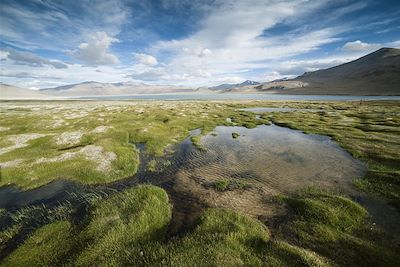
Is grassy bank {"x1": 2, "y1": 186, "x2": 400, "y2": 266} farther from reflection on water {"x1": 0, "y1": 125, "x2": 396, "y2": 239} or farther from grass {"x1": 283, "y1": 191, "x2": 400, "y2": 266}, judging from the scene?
reflection on water {"x1": 0, "y1": 125, "x2": 396, "y2": 239}

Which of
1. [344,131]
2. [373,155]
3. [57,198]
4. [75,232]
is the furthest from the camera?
[344,131]

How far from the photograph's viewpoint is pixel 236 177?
21.5 metres

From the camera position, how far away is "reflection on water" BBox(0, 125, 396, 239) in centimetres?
1673

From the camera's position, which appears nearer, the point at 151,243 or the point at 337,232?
the point at 151,243

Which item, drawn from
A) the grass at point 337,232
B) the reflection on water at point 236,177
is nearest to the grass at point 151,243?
the grass at point 337,232

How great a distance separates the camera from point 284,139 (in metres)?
36.9

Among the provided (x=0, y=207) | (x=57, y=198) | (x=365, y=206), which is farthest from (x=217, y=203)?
(x=0, y=207)

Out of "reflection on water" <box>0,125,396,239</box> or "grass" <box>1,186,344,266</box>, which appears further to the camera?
"reflection on water" <box>0,125,396,239</box>

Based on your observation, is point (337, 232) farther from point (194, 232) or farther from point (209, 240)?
point (194, 232)

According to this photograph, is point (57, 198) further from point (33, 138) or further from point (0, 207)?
point (33, 138)

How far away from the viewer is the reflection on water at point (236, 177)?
16734 millimetres

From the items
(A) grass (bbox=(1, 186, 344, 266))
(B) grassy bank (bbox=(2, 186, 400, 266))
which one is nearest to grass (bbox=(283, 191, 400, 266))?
(B) grassy bank (bbox=(2, 186, 400, 266))

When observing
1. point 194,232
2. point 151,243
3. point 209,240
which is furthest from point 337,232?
point 151,243

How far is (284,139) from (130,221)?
1241 inches
